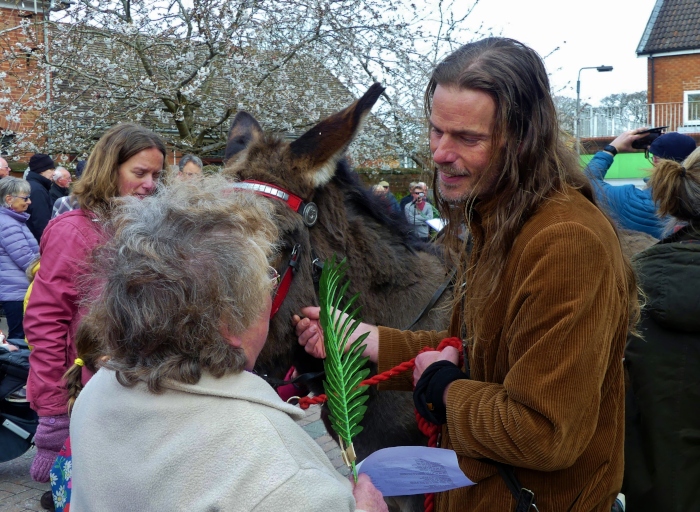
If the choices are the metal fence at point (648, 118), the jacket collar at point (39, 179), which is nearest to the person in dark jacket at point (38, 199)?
the jacket collar at point (39, 179)

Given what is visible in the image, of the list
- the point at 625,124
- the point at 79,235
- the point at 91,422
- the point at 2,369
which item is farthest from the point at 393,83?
the point at 625,124

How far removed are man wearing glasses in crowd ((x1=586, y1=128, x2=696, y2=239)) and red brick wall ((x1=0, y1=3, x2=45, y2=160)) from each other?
10751 mm

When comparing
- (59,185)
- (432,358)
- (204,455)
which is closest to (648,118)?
(59,185)

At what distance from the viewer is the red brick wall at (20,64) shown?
12.7 metres

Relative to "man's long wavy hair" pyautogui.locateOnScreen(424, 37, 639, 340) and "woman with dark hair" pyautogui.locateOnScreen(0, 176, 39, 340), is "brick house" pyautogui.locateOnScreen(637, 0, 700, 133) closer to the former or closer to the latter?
"woman with dark hair" pyautogui.locateOnScreen(0, 176, 39, 340)

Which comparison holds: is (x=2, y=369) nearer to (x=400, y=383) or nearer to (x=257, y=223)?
(x=400, y=383)

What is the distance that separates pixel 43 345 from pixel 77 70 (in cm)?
926

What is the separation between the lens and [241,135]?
327 centimetres

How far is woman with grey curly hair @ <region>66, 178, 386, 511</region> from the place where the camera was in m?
1.30

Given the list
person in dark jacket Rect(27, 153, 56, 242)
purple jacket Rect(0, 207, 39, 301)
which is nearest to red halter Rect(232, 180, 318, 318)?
purple jacket Rect(0, 207, 39, 301)

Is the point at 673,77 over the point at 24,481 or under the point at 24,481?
over

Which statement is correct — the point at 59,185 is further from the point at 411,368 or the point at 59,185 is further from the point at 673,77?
the point at 673,77

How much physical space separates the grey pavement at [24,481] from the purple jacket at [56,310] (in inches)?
75.9

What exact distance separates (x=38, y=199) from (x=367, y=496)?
9.22 meters
